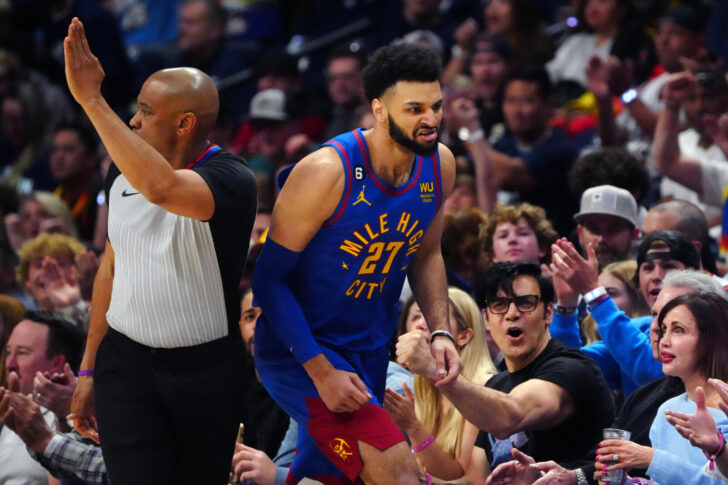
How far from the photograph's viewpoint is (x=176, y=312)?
11.9 ft

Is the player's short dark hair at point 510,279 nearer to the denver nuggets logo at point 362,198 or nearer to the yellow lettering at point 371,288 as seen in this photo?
the yellow lettering at point 371,288

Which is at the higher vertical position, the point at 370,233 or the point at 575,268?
the point at 370,233

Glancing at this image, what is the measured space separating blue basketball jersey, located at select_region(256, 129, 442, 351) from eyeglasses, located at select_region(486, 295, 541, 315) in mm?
739

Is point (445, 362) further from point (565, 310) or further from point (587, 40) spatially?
point (587, 40)

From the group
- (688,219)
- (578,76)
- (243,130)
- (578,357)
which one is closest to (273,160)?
(243,130)

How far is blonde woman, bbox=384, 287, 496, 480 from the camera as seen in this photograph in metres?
4.52

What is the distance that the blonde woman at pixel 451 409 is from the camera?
4.52 m

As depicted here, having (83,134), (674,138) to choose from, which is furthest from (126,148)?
(83,134)

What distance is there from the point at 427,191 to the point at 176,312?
0.92m

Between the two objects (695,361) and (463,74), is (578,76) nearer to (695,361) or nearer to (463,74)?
(463,74)

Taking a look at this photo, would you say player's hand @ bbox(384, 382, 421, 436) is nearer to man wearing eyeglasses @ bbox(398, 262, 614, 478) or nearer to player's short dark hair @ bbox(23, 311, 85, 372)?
man wearing eyeglasses @ bbox(398, 262, 614, 478)

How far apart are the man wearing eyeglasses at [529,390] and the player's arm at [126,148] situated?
1079 millimetres

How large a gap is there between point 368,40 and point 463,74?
1.30 metres

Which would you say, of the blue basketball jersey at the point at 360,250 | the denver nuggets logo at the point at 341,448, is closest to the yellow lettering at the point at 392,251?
the blue basketball jersey at the point at 360,250
